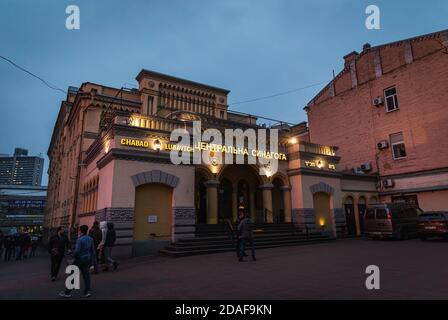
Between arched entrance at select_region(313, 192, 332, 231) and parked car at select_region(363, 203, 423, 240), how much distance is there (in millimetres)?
2424

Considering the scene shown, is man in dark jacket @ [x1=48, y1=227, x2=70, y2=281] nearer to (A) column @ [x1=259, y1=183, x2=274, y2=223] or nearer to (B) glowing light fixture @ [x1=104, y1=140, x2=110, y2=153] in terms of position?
(B) glowing light fixture @ [x1=104, y1=140, x2=110, y2=153]

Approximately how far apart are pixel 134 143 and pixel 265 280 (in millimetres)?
8909

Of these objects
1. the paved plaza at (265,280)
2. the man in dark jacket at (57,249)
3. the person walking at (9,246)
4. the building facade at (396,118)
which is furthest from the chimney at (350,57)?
the person walking at (9,246)

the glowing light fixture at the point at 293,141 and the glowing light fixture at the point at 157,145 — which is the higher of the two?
the glowing light fixture at the point at 293,141

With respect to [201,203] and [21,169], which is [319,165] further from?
[21,169]

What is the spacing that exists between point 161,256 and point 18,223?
70577 millimetres

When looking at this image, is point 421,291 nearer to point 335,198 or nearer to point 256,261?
point 256,261

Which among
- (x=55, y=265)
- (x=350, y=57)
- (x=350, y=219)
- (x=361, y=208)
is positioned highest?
(x=350, y=57)

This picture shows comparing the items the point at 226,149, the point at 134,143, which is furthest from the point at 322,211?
the point at 134,143

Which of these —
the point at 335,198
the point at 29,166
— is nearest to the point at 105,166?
the point at 335,198

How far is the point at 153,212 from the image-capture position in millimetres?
13844

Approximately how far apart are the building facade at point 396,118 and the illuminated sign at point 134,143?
49.8 feet

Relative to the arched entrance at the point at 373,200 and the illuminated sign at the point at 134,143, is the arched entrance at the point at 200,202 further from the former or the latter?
the arched entrance at the point at 373,200

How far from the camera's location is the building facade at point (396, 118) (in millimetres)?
20625
